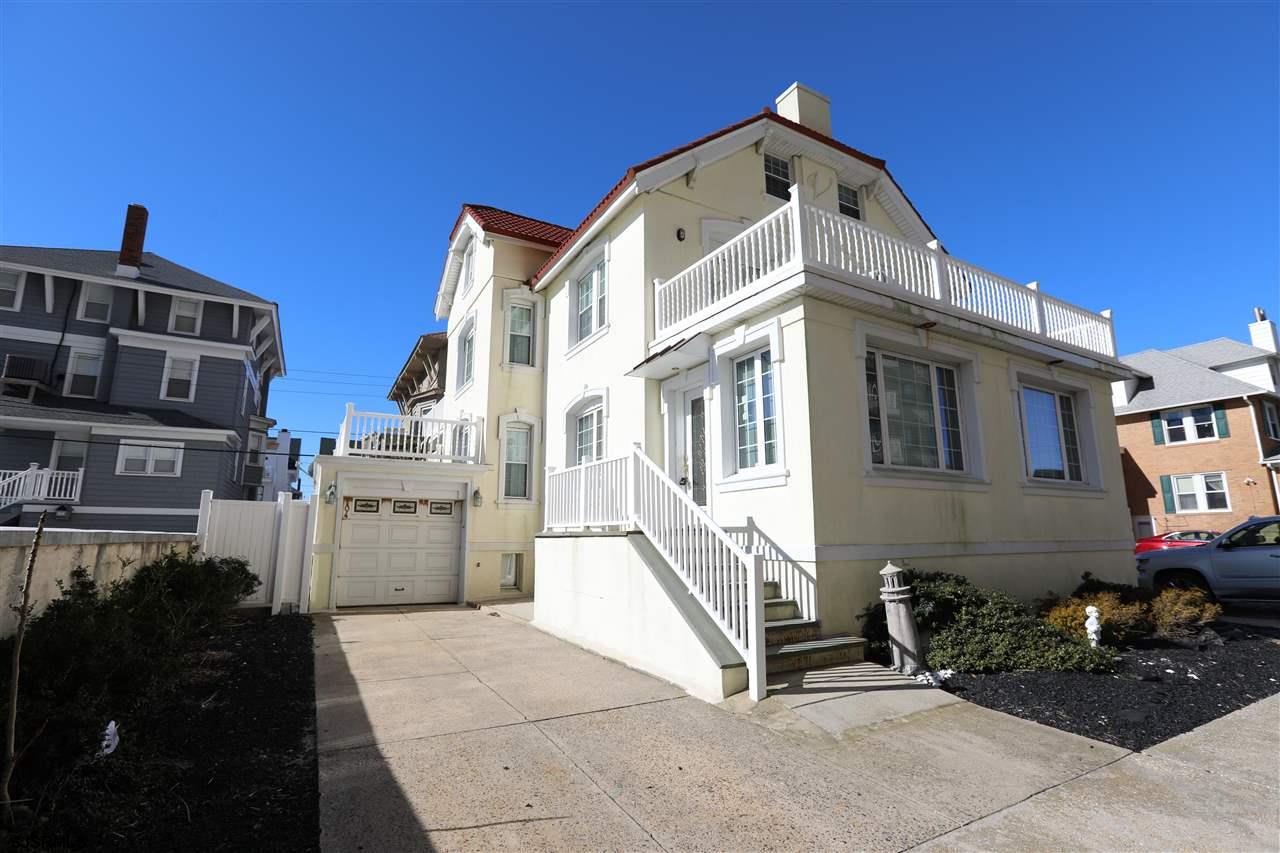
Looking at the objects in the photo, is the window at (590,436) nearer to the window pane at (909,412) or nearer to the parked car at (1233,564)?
the window pane at (909,412)

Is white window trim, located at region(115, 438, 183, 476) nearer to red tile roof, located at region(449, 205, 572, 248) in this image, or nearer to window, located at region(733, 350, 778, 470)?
red tile roof, located at region(449, 205, 572, 248)

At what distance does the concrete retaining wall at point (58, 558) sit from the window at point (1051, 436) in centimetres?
1136

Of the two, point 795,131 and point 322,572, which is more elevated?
point 795,131

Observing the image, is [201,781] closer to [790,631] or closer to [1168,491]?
[790,631]

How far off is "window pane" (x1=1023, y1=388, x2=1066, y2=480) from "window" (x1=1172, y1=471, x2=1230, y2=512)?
1932cm

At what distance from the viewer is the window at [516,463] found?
14211mm

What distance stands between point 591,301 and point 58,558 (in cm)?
927

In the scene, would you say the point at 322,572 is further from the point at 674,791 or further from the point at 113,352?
the point at 113,352

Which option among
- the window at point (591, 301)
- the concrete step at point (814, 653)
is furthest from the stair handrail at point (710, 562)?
the window at point (591, 301)

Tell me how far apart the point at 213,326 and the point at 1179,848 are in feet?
84.0

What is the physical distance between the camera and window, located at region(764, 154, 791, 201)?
472 inches

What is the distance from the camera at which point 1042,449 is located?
398 inches

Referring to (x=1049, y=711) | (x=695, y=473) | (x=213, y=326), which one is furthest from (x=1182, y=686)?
(x=213, y=326)

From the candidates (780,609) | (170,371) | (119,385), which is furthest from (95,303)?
(780,609)
